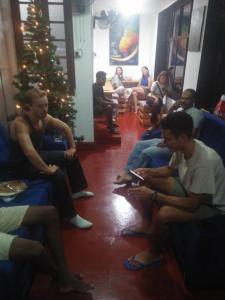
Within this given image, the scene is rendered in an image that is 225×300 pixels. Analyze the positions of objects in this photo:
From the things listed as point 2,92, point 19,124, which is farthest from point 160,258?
point 2,92

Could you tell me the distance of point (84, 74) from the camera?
343cm

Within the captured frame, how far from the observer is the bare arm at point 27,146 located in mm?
1963

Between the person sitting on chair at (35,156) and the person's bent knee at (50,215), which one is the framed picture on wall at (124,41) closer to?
the person sitting on chair at (35,156)

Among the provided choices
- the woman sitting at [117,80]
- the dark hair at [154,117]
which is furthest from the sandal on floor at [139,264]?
the woman sitting at [117,80]

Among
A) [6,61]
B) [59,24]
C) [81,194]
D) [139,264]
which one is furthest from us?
[59,24]

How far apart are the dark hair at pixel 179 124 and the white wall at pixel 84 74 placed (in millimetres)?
2292

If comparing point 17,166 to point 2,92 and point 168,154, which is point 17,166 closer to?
point 2,92

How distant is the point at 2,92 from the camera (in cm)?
275

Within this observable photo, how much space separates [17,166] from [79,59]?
1924 millimetres

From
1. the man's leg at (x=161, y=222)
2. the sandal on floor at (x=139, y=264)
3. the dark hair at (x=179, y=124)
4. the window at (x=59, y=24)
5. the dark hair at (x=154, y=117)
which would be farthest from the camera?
the dark hair at (x=154, y=117)

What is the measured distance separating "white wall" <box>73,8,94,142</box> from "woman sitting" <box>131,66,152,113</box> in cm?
267

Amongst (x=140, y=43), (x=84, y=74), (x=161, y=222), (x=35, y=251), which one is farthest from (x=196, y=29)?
(x=140, y=43)

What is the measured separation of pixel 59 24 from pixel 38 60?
2.59 feet

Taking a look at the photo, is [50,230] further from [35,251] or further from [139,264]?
[139,264]
